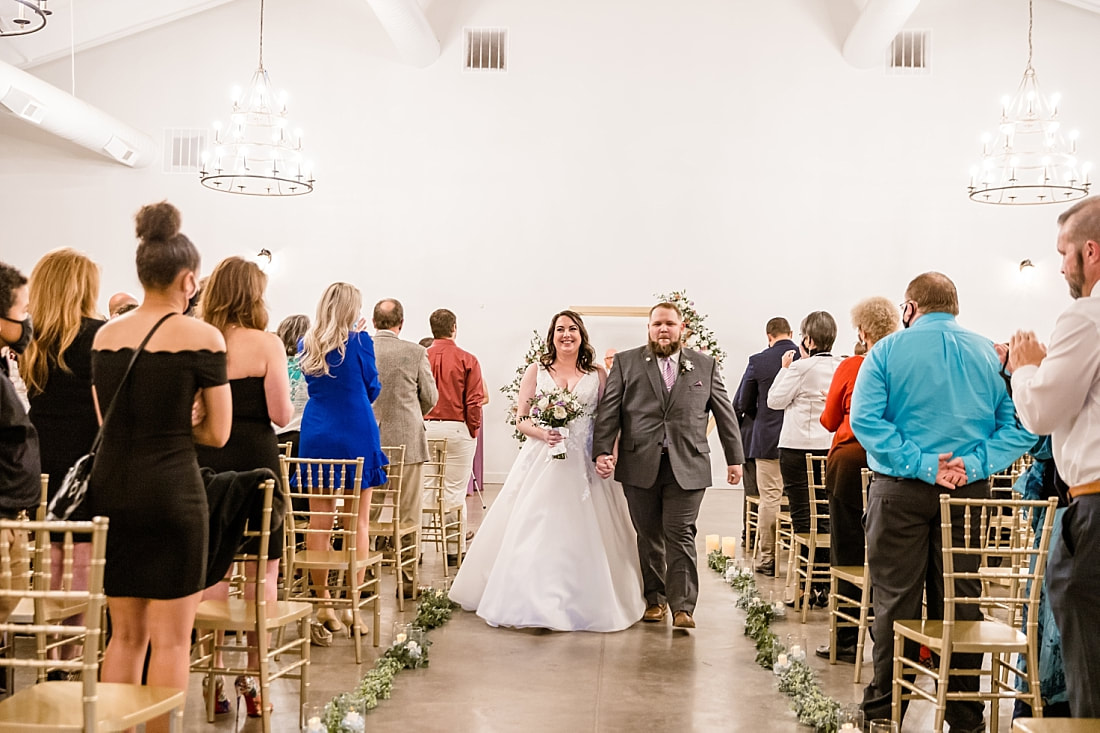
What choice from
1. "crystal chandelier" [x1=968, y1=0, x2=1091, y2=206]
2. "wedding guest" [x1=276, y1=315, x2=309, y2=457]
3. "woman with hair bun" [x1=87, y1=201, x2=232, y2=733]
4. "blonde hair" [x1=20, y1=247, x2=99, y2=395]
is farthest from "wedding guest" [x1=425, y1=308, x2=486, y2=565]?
"crystal chandelier" [x1=968, y1=0, x2=1091, y2=206]

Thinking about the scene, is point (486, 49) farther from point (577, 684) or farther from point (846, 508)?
point (577, 684)

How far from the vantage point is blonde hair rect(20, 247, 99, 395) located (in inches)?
161

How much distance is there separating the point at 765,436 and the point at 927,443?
3.58 meters

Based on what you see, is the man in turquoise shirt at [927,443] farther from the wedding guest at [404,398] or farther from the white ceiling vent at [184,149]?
the white ceiling vent at [184,149]

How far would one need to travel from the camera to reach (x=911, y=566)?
12.9 feet

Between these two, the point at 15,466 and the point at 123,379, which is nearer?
the point at 123,379

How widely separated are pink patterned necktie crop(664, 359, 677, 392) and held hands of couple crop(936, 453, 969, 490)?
212 centimetres

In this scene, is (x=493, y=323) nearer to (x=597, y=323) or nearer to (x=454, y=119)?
(x=597, y=323)

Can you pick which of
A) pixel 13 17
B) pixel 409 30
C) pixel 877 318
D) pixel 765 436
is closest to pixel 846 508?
pixel 877 318

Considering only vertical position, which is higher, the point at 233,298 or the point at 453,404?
the point at 233,298

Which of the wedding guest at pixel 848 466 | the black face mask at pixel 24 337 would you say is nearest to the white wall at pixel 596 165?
the wedding guest at pixel 848 466

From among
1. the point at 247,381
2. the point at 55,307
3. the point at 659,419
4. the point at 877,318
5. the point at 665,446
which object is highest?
the point at 877,318

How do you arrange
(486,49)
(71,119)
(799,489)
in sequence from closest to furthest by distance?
(799,489) → (71,119) → (486,49)

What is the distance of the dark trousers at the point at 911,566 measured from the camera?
3873 mm
